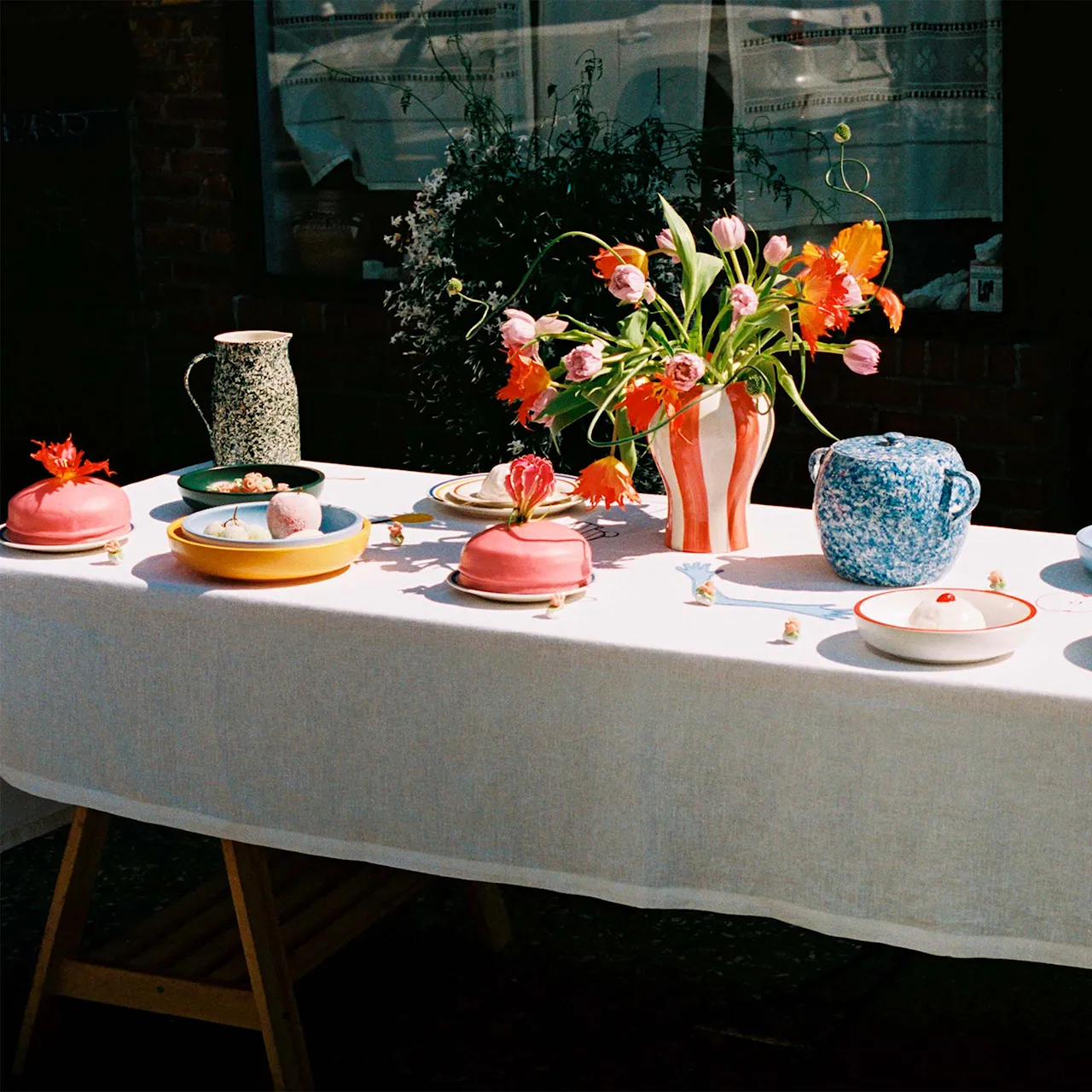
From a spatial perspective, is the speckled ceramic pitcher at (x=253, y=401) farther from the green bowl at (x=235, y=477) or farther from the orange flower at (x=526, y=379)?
the orange flower at (x=526, y=379)

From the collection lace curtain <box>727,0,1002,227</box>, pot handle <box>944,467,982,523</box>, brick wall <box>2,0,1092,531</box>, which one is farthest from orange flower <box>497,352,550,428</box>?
lace curtain <box>727,0,1002,227</box>

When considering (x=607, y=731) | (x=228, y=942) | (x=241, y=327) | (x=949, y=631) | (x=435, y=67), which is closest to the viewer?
(x=949, y=631)

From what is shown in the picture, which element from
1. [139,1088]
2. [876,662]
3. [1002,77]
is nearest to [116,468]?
[1002,77]

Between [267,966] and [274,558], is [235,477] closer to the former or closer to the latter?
Answer: [274,558]

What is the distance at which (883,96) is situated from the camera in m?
3.98

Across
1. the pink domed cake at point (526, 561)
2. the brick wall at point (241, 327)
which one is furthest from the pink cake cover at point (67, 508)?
the brick wall at point (241, 327)

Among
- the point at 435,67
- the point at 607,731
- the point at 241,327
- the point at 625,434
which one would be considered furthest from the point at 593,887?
the point at 241,327

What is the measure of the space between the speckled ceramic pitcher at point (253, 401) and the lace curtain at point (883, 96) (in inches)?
78.5

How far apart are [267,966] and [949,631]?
1.04 metres

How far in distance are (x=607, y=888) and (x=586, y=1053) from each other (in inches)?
24.4

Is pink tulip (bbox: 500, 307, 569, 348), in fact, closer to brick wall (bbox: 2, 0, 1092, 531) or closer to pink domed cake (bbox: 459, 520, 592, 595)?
pink domed cake (bbox: 459, 520, 592, 595)

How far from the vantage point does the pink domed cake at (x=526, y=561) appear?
1.90 meters

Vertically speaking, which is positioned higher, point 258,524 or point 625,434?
point 625,434

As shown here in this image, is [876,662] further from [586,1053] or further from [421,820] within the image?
[586,1053]
